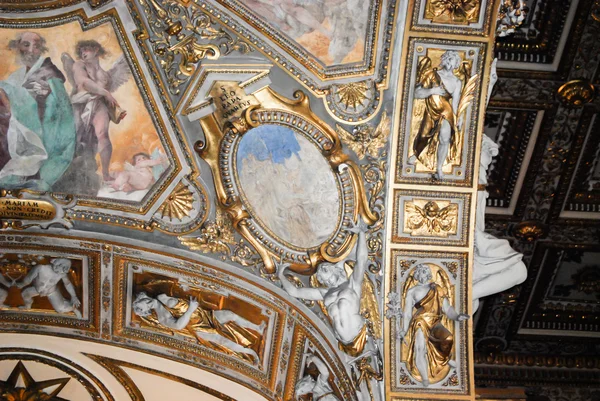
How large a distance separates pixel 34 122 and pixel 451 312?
524 cm

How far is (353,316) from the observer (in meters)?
11.1

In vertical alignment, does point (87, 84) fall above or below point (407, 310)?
above

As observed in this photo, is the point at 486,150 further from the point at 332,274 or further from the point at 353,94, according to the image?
the point at 332,274

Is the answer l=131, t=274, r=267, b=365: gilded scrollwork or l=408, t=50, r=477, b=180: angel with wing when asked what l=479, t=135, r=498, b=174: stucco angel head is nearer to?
l=408, t=50, r=477, b=180: angel with wing

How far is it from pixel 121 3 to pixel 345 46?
8.00ft

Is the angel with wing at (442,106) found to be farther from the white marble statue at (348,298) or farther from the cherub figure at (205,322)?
the cherub figure at (205,322)

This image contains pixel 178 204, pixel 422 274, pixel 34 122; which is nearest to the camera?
pixel 422 274

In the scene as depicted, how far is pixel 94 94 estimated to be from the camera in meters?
11.5

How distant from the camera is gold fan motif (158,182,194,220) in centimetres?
1203

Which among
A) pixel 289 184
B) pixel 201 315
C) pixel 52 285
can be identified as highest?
pixel 289 184

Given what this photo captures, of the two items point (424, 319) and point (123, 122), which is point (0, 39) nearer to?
point (123, 122)

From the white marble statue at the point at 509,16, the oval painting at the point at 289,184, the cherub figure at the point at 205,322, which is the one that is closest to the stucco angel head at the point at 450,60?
the white marble statue at the point at 509,16

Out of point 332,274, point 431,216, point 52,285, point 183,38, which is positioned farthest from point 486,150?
point 52,285

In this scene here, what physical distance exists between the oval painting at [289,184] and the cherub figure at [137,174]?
111 cm
